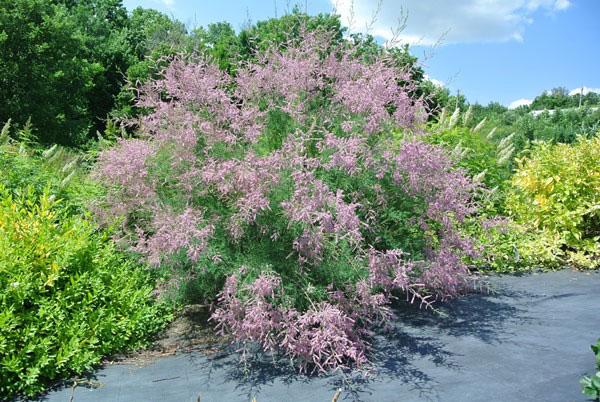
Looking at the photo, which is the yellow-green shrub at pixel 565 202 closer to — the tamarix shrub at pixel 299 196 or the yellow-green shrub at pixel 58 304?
the tamarix shrub at pixel 299 196

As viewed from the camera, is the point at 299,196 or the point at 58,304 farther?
the point at 58,304

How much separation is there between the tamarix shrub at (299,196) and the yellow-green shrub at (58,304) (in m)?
0.45

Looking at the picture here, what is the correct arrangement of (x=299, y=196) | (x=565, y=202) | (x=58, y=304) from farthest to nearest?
(x=565, y=202)
(x=58, y=304)
(x=299, y=196)

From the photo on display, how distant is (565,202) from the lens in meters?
7.27

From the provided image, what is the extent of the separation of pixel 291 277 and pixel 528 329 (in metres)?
1.99

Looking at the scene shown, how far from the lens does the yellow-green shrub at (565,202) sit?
7077mm

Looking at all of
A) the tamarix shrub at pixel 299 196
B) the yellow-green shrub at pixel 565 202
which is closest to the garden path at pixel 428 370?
the tamarix shrub at pixel 299 196

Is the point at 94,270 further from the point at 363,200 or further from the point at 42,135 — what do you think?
the point at 42,135

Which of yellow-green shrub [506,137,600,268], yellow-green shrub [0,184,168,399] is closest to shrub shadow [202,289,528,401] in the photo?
yellow-green shrub [0,184,168,399]

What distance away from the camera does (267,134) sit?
4.37m

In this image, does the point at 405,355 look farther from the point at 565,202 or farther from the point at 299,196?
the point at 565,202

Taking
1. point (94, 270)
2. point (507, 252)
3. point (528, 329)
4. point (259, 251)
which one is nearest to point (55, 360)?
point (94, 270)

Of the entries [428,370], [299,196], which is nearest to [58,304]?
[299,196]

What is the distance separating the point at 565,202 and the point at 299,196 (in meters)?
5.10
